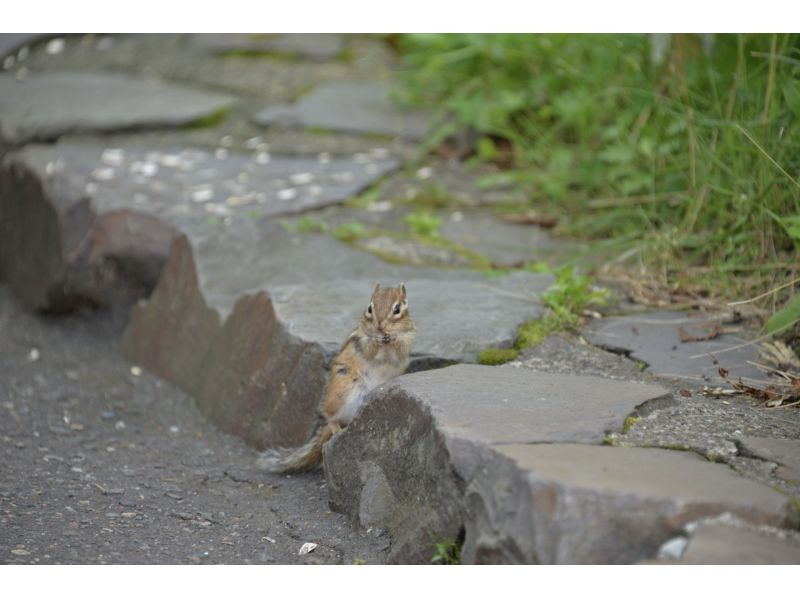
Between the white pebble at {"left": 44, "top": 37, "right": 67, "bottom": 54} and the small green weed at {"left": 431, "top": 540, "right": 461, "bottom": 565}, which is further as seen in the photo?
the white pebble at {"left": 44, "top": 37, "right": 67, "bottom": 54}

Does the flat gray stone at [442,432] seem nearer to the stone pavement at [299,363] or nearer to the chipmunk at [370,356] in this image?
the stone pavement at [299,363]

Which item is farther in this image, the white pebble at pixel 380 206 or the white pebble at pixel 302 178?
the white pebble at pixel 302 178

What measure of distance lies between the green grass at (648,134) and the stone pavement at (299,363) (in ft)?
0.97

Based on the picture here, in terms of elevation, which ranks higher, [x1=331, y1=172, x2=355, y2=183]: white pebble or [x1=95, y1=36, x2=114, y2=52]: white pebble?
[x1=95, y1=36, x2=114, y2=52]: white pebble

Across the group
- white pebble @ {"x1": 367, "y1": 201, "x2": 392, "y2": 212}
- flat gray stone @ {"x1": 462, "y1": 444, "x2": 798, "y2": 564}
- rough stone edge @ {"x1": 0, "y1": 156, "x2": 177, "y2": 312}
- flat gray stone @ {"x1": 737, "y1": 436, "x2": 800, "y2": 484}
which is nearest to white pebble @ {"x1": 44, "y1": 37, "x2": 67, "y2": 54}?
rough stone edge @ {"x1": 0, "y1": 156, "x2": 177, "y2": 312}

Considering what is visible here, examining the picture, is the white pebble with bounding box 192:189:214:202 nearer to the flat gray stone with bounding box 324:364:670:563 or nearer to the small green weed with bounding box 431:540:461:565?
the flat gray stone with bounding box 324:364:670:563

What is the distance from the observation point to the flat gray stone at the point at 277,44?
7645 mm

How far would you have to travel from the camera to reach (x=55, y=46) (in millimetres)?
7660

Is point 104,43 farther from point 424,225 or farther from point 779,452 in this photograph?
point 779,452

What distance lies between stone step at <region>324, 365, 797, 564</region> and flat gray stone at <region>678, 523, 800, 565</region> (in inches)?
1.7

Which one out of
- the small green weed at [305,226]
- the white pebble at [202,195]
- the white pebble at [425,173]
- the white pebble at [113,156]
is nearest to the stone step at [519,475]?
the small green weed at [305,226]

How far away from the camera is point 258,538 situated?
3.11 m

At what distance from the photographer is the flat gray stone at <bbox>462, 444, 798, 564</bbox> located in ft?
7.13

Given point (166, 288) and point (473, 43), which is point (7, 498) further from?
point (473, 43)
